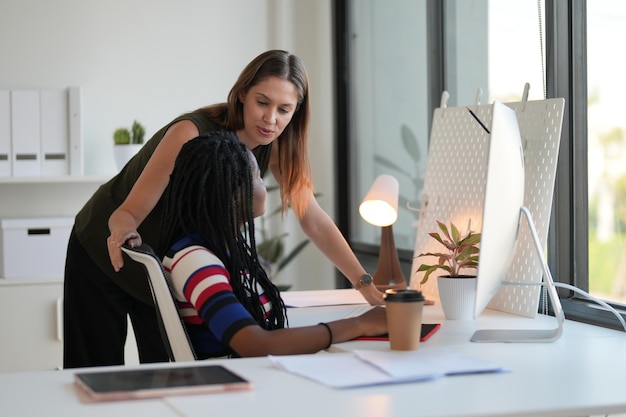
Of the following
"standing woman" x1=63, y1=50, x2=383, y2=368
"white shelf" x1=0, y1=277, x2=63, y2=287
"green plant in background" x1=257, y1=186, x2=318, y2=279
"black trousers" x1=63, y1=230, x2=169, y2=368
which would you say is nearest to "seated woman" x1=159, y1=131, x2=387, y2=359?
"standing woman" x1=63, y1=50, x2=383, y2=368

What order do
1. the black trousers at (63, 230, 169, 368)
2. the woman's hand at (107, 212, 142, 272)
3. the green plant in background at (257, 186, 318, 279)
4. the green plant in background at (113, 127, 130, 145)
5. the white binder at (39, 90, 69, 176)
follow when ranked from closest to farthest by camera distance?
1. the woman's hand at (107, 212, 142, 272)
2. the black trousers at (63, 230, 169, 368)
3. the white binder at (39, 90, 69, 176)
4. the green plant in background at (113, 127, 130, 145)
5. the green plant in background at (257, 186, 318, 279)

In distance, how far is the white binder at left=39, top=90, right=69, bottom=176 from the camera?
3582mm

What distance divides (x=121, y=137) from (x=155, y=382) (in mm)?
2552

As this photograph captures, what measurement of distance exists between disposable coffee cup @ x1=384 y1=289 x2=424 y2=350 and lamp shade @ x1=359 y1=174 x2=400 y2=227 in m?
0.80

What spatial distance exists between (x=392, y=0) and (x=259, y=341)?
240 cm

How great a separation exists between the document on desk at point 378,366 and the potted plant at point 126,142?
235 cm

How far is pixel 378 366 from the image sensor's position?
1394 millimetres

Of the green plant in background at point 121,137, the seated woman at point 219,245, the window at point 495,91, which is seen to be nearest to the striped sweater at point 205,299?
the seated woman at point 219,245

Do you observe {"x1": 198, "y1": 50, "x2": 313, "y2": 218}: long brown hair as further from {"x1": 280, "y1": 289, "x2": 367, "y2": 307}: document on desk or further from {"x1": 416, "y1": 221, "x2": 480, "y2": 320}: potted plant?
{"x1": 416, "y1": 221, "x2": 480, "y2": 320}: potted plant

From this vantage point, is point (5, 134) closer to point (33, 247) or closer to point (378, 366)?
point (33, 247)

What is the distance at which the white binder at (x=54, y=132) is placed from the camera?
3.58 m

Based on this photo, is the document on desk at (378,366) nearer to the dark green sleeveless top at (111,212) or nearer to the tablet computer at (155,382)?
the tablet computer at (155,382)

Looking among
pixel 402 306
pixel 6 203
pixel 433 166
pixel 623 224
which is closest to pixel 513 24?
pixel 433 166

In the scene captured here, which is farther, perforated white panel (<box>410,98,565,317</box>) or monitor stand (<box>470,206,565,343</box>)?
perforated white panel (<box>410,98,565,317</box>)
